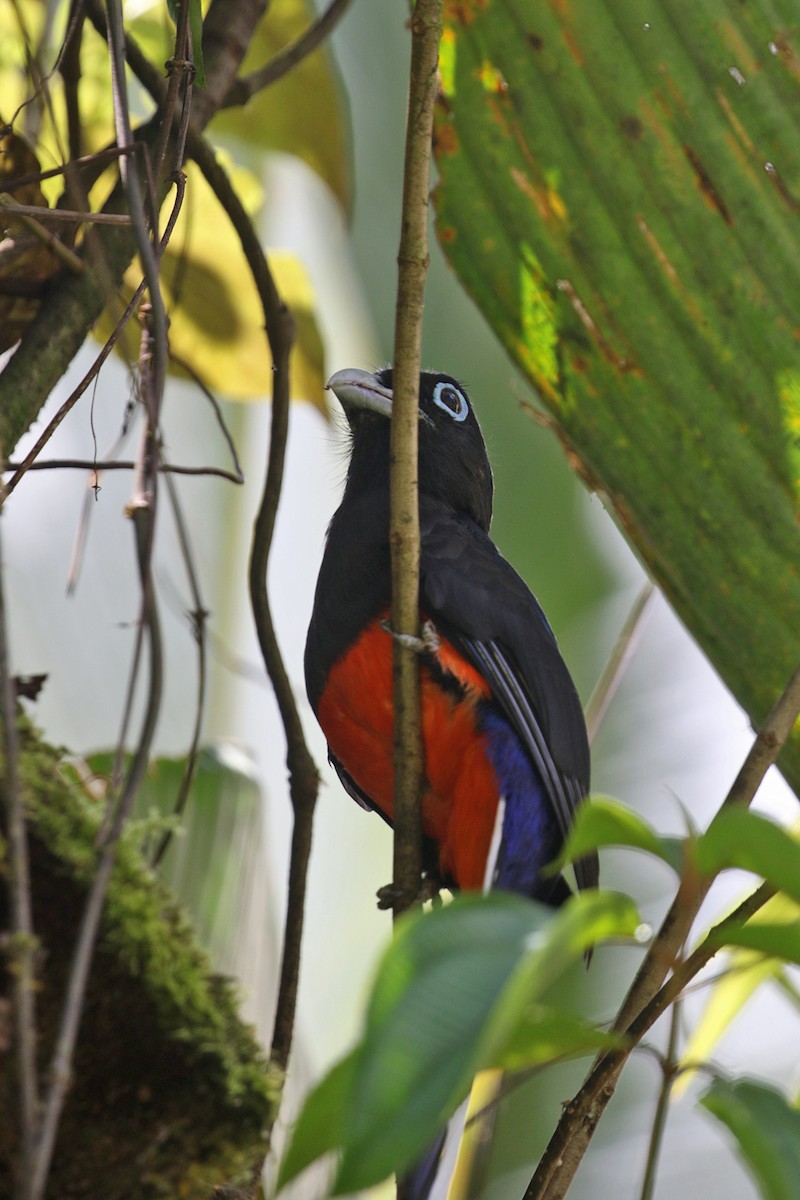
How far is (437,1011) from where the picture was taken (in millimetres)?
814

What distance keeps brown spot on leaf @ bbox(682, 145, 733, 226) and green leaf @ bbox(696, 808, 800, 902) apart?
4.70 feet

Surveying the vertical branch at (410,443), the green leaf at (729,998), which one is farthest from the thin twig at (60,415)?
A: the green leaf at (729,998)

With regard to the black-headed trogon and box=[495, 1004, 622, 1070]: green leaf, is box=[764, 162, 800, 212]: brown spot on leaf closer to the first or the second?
the black-headed trogon

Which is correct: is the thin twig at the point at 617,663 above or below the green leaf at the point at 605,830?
above

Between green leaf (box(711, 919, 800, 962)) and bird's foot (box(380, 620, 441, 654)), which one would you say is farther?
bird's foot (box(380, 620, 441, 654))

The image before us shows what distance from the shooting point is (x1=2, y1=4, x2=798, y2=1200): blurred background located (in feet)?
14.3

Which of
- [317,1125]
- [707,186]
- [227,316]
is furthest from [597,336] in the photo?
[317,1125]

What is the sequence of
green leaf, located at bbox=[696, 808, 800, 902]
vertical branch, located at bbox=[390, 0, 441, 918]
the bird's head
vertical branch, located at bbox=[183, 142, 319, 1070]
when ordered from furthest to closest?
the bird's head → vertical branch, located at bbox=[183, 142, 319, 1070] → vertical branch, located at bbox=[390, 0, 441, 918] → green leaf, located at bbox=[696, 808, 800, 902]

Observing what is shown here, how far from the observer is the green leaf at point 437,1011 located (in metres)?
0.78

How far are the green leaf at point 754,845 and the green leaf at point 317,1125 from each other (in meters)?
0.31

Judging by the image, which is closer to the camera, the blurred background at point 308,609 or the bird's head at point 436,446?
the bird's head at point 436,446

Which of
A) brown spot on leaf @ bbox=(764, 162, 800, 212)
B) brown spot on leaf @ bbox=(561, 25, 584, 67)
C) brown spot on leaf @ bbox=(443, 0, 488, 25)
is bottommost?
brown spot on leaf @ bbox=(764, 162, 800, 212)

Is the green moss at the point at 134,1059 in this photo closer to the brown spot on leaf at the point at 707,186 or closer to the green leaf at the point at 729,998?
the green leaf at the point at 729,998

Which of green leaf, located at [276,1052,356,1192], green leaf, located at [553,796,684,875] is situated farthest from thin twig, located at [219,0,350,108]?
green leaf, located at [276,1052,356,1192]
